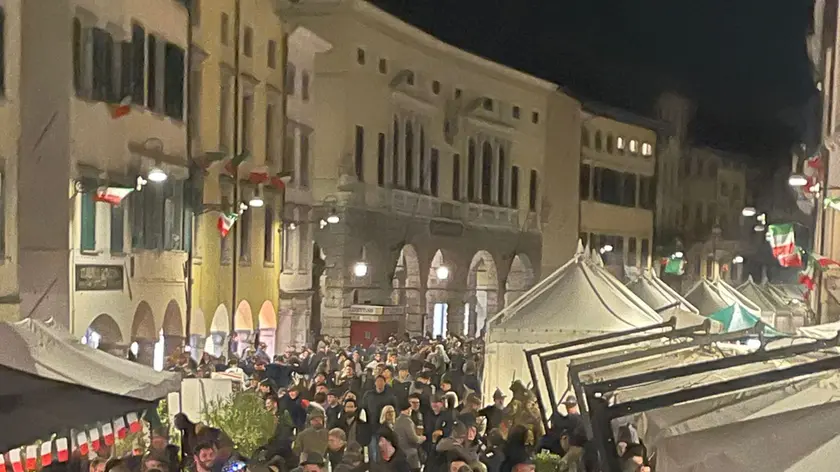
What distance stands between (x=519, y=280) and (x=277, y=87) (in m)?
4.71

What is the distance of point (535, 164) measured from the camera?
18.4 meters

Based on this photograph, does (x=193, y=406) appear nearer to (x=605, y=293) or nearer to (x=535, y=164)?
(x=605, y=293)

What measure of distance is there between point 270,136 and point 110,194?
4.73 metres

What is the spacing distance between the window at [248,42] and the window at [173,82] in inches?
75.5

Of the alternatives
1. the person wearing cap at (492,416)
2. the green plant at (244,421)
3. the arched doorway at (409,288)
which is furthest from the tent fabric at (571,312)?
the arched doorway at (409,288)

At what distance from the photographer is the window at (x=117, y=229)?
10.4 m

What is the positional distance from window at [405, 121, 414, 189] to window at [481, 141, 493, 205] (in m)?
1.79

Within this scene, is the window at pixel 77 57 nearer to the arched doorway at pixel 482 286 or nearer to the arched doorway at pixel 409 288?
the arched doorway at pixel 409 288

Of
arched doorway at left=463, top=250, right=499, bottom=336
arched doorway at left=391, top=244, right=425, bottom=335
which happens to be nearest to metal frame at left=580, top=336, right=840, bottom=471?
arched doorway at left=391, top=244, right=425, bottom=335

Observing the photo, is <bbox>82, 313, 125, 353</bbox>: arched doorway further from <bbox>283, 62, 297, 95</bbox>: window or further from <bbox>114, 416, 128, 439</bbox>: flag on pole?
<bbox>283, 62, 297, 95</bbox>: window

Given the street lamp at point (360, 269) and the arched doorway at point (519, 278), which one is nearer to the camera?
the street lamp at point (360, 269)

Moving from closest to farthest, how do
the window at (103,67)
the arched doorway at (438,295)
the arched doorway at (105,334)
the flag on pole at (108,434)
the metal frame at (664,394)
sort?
the metal frame at (664,394), the flag on pole at (108,434), the window at (103,67), the arched doorway at (105,334), the arched doorway at (438,295)

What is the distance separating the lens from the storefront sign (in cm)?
960

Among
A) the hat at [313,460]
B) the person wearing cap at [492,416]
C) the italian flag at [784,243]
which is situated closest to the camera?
the hat at [313,460]
